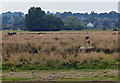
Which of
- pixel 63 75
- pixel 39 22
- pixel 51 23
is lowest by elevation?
pixel 63 75

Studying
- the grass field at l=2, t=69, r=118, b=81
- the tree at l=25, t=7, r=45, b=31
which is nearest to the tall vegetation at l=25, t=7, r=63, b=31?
the tree at l=25, t=7, r=45, b=31

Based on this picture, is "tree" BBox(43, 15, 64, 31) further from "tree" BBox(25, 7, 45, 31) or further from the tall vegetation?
"tree" BBox(25, 7, 45, 31)

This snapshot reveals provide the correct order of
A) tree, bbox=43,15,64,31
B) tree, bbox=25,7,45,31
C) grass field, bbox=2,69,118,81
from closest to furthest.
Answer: grass field, bbox=2,69,118,81 < tree, bbox=25,7,45,31 < tree, bbox=43,15,64,31

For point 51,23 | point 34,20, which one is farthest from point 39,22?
point 51,23

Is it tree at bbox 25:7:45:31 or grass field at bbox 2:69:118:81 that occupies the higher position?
tree at bbox 25:7:45:31

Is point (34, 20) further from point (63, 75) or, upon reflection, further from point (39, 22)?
point (63, 75)

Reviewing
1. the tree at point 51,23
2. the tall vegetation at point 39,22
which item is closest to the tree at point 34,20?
the tall vegetation at point 39,22

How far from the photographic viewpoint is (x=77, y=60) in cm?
1463

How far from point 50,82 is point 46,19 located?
173 feet

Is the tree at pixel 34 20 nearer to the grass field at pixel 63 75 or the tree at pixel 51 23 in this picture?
the tree at pixel 51 23

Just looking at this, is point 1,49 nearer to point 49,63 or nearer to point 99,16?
point 49,63

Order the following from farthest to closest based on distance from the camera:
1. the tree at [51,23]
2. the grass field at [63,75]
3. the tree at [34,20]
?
the tree at [51,23] → the tree at [34,20] → the grass field at [63,75]

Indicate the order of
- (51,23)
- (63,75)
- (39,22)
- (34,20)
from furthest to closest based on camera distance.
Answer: (51,23) < (34,20) < (39,22) < (63,75)

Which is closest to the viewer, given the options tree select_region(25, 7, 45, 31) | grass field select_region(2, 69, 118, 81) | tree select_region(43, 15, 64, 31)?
grass field select_region(2, 69, 118, 81)
